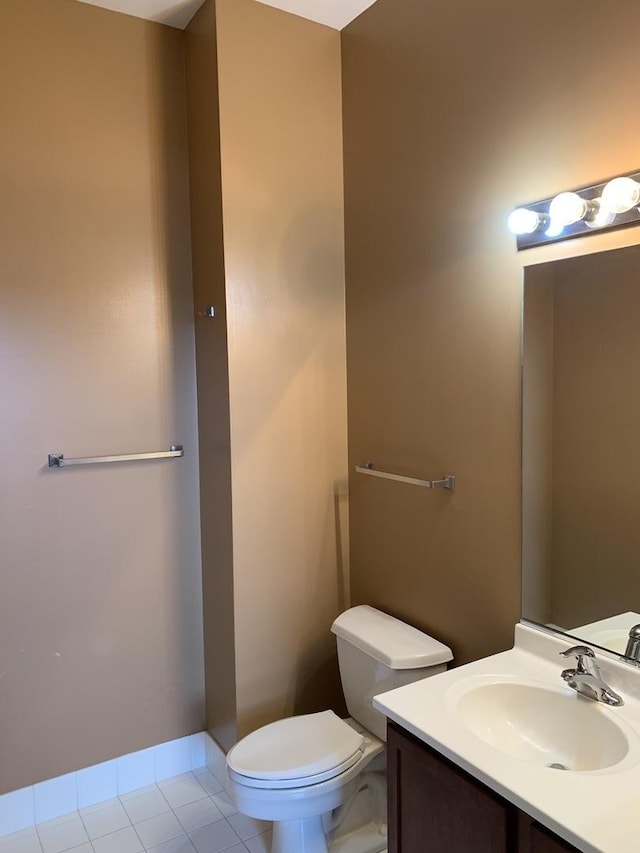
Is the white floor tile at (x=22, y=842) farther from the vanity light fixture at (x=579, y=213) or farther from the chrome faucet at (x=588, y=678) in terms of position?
the vanity light fixture at (x=579, y=213)

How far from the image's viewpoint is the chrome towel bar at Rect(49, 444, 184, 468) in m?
2.20

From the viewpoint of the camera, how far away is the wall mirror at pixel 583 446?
1.49m

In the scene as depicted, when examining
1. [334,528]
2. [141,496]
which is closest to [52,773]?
[141,496]

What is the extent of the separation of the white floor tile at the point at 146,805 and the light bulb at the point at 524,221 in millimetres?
2243

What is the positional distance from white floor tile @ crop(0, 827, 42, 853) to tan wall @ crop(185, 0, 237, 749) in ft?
2.19

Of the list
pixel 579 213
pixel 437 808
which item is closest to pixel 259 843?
pixel 437 808

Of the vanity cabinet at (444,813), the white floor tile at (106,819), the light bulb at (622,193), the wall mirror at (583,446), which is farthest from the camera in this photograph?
the white floor tile at (106,819)

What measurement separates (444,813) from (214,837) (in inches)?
46.3

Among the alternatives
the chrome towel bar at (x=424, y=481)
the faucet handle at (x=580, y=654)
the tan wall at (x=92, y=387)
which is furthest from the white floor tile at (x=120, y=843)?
the faucet handle at (x=580, y=654)

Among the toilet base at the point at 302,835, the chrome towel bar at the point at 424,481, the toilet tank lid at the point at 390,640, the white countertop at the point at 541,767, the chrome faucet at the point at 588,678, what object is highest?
the chrome towel bar at the point at 424,481

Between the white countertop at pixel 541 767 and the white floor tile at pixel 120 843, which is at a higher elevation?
the white countertop at pixel 541 767

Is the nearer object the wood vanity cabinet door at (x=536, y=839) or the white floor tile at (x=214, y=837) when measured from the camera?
the wood vanity cabinet door at (x=536, y=839)

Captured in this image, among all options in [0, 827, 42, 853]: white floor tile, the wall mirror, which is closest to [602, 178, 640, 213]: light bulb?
the wall mirror

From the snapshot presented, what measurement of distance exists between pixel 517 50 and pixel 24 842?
9.29 ft
